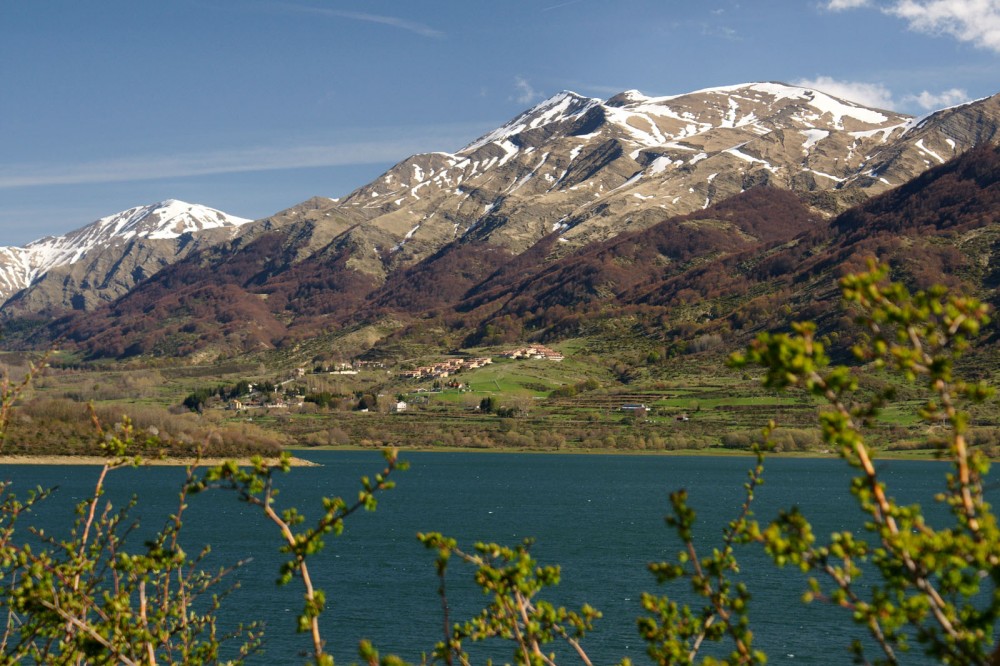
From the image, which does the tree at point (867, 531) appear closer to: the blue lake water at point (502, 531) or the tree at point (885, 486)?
the tree at point (885, 486)

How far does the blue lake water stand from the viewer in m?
48.2

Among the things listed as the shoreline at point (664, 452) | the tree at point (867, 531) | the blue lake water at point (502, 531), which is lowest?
the blue lake water at point (502, 531)

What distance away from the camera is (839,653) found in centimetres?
4412

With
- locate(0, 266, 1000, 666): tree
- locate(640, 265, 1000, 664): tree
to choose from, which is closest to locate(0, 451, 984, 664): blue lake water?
locate(0, 266, 1000, 666): tree

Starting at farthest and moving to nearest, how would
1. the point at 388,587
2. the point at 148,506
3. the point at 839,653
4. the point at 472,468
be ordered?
the point at 472,468 < the point at 148,506 < the point at 388,587 < the point at 839,653

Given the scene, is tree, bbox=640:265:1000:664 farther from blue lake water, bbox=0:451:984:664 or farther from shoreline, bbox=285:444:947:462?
shoreline, bbox=285:444:947:462

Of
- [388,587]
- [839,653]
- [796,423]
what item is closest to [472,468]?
[796,423]

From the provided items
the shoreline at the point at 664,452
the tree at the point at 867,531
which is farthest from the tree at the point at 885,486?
the shoreline at the point at 664,452

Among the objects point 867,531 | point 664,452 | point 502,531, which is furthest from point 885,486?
point 664,452

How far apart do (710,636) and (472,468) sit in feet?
519

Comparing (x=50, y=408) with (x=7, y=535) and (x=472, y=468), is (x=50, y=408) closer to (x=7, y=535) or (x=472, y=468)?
(x=472, y=468)

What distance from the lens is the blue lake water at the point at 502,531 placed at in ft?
158

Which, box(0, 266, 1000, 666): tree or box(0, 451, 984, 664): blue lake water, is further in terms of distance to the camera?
box(0, 451, 984, 664): blue lake water

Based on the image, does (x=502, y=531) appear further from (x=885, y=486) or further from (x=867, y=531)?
(x=885, y=486)
